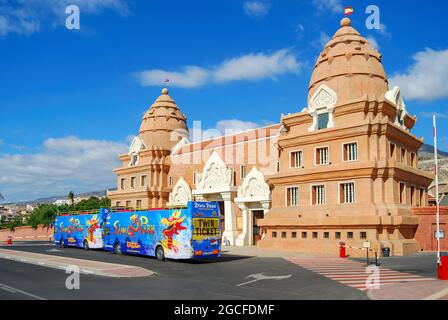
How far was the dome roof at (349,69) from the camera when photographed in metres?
36.6

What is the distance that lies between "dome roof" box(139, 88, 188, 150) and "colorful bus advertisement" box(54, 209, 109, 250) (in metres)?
16.2

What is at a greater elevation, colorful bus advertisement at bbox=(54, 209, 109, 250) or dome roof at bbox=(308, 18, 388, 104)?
dome roof at bbox=(308, 18, 388, 104)

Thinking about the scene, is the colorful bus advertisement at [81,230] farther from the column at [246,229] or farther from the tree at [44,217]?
the tree at [44,217]

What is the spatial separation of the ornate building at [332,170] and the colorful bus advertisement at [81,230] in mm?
12108

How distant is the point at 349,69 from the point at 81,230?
27.1m

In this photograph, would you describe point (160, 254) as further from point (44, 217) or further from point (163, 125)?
point (44, 217)

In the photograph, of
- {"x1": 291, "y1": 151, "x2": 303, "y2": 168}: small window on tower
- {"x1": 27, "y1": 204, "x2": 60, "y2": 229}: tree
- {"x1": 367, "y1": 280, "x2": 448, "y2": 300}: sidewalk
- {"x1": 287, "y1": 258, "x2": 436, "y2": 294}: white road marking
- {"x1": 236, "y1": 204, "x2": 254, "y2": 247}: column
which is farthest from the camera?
{"x1": 27, "y1": 204, "x2": 60, "y2": 229}: tree

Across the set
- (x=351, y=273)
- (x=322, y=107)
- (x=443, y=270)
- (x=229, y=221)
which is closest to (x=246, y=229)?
(x=229, y=221)

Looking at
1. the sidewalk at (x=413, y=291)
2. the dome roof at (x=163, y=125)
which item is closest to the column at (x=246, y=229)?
the dome roof at (x=163, y=125)

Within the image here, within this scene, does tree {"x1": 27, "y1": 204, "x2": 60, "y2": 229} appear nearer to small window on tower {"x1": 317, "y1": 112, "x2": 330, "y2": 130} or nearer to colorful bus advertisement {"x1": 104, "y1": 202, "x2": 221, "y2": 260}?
colorful bus advertisement {"x1": 104, "y1": 202, "x2": 221, "y2": 260}

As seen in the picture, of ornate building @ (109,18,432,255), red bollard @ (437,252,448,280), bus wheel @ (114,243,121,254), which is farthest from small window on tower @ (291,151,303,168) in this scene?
red bollard @ (437,252,448,280)

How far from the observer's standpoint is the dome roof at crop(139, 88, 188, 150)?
58259 mm
